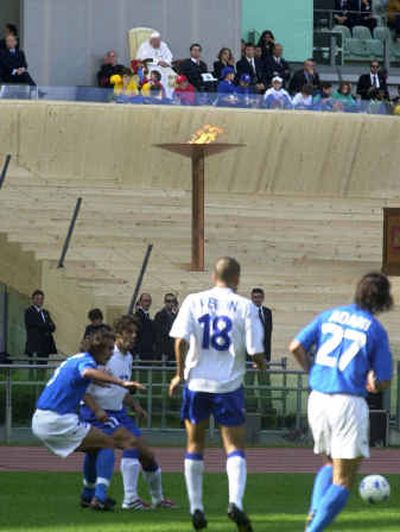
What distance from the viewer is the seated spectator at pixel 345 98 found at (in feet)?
122

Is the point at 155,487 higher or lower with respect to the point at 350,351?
lower

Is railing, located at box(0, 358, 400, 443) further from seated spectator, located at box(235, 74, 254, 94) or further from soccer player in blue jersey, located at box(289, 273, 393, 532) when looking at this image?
seated spectator, located at box(235, 74, 254, 94)

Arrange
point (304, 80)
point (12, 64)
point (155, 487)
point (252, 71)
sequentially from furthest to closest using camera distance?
1. point (304, 80)
2. point (252, 71)
3. point (12, 64)
4. point (155, 487)

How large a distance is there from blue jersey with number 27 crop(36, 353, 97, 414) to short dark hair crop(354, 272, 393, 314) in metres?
3.27

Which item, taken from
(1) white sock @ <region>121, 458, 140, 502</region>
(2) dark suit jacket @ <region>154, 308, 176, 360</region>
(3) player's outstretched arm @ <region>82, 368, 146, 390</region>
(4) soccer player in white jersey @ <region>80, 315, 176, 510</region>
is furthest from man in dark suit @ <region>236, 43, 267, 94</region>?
(3) player's outstretched arm @ <region>82, 368, 146, 390</region>

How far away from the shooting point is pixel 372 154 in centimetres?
3775

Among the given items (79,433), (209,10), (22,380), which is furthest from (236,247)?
(79,433)

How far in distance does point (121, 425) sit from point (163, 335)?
30.9 feet

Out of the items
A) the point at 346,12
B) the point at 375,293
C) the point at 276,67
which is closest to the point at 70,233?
the point at 276,67

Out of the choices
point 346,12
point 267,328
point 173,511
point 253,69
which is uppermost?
point 346,12

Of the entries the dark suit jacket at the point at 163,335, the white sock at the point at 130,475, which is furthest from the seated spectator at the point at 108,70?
the white sock at the point at 130,475

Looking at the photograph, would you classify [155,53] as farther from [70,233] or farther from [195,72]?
[70,233]

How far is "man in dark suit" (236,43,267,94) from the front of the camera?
3706 cm

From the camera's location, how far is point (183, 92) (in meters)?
36.2
